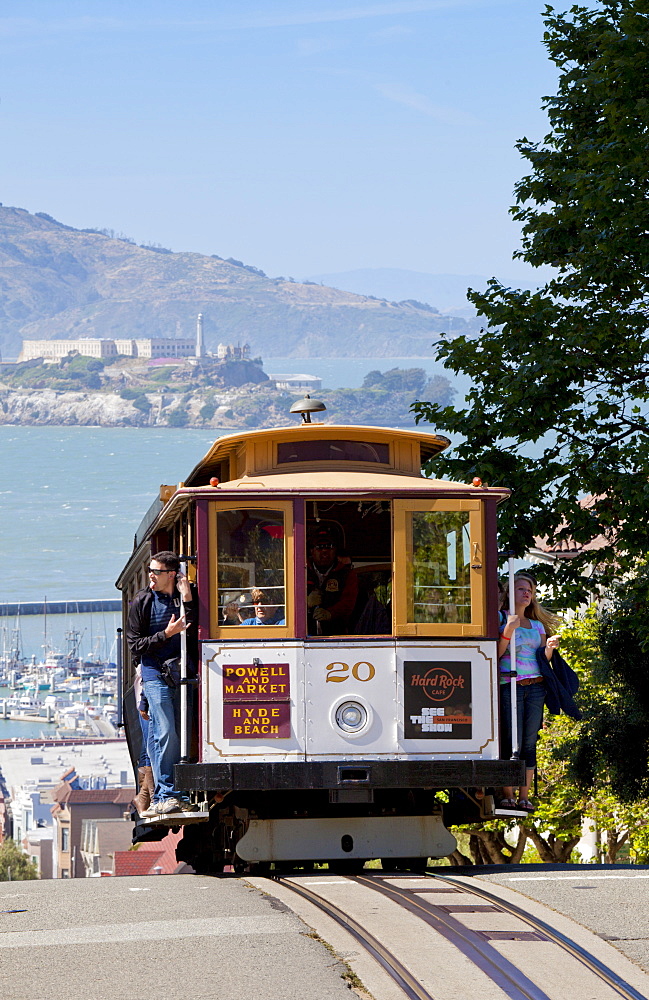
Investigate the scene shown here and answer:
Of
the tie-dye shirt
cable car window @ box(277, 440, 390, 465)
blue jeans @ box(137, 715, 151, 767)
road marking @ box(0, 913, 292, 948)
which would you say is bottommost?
road marking @ box(0, 913, 292, 948)

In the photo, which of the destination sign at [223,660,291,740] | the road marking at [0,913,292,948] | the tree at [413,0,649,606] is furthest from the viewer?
the tree at [413,0,649,606]

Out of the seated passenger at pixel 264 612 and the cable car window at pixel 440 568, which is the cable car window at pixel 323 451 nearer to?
the cable car window at pixel 440 568

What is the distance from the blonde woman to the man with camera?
2416 mm

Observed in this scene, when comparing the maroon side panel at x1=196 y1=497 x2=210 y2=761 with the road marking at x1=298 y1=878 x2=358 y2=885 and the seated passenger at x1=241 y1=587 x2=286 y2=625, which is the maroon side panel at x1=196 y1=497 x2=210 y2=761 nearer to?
the seated passenger at x1=241 y1=587 x2=286 y2=625

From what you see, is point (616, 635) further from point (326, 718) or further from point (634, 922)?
point (634, 922)

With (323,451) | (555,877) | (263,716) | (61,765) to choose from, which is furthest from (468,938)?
(61,765)

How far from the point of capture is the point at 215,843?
44.3 ft

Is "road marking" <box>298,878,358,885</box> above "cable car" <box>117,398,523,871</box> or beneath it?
beneath

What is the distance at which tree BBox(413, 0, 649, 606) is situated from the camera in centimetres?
1930

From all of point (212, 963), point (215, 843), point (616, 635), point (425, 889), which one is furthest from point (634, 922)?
point (616, 635)

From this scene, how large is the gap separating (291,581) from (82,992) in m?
5.06

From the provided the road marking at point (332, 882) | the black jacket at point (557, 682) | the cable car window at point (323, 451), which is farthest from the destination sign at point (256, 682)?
the black jacket at point (557, 682)

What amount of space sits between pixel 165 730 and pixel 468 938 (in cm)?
425

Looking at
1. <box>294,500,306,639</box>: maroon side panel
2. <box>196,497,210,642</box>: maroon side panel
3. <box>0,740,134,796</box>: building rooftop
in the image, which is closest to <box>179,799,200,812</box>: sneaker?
<box>196,497,210,642</box>: maroon side panel
